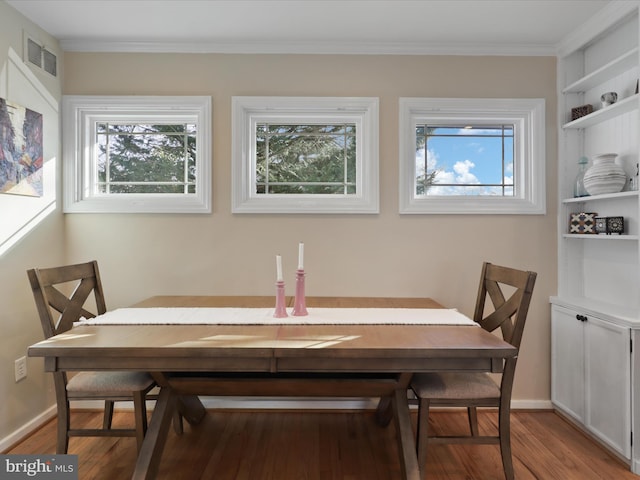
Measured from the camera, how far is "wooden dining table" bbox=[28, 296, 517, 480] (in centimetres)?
148

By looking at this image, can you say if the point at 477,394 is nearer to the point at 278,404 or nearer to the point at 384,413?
the point at 384,413

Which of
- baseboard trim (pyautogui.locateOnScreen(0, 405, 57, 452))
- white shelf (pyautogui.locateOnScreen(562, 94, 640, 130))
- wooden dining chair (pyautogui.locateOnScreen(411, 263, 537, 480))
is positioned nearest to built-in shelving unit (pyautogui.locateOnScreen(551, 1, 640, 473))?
white shelf (pyautogui.locateOnScreen(562, 94, 640, 130))

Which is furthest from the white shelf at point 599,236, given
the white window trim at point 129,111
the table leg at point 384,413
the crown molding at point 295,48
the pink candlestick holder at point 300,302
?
the white window trim at point 129,111

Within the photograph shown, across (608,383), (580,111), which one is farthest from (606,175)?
(608,383)

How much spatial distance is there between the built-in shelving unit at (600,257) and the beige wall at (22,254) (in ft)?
10.7

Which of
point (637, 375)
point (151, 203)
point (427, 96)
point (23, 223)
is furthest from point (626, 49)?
point (23, 223)

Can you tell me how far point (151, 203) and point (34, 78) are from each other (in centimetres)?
97

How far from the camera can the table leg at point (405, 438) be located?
1691 millimetres

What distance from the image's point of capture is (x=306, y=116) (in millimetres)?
2736

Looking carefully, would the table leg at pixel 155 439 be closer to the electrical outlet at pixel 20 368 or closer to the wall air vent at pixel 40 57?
the electrical outlet at pixel 20 368

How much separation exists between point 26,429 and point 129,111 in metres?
2.04

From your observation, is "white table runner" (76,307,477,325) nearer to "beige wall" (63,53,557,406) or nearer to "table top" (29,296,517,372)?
"table top" (29,296,517,372)

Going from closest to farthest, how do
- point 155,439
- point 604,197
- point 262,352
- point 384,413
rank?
point 262,352, point 155,439, point 604,197, point 384,413

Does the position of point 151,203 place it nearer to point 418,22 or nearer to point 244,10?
point 244,10
